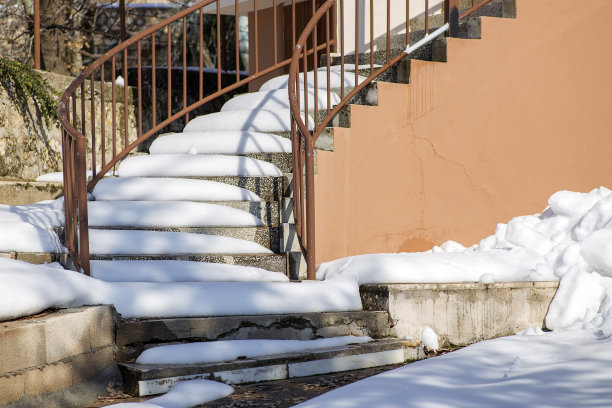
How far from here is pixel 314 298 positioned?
4.23m

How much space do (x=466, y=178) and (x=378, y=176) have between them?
817mm

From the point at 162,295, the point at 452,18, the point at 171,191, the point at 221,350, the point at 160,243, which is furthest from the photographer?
the point at 452,18

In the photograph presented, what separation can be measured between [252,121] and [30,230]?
2.00 m

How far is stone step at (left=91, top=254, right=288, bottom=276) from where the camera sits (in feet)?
14.8

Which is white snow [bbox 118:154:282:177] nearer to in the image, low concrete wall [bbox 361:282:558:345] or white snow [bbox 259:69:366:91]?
white snow [bbox 259:69:366:91]

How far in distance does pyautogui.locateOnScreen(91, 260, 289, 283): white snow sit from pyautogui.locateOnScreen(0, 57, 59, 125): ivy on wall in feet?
9.08

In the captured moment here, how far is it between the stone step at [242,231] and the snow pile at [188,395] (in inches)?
60.5

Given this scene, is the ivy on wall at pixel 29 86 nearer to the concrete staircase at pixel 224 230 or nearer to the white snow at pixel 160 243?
the concrete staircase at pixel 224 230

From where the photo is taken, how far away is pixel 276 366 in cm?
369

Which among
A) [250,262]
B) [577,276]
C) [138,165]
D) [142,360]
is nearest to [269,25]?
[138,165]

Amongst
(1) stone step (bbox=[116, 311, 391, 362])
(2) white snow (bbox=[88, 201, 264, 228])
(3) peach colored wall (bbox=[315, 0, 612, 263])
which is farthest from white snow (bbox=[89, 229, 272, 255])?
(1) stone step (bbox=[116, 311, 391, 362])

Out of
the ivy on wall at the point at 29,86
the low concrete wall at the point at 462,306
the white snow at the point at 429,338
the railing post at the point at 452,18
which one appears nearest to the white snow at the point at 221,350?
the low concrete wall at the point at 462,306

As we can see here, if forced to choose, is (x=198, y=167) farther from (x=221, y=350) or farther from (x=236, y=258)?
(x=221, y=350)

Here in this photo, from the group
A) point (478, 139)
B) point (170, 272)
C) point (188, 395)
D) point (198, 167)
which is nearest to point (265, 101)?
point (198, 167)
